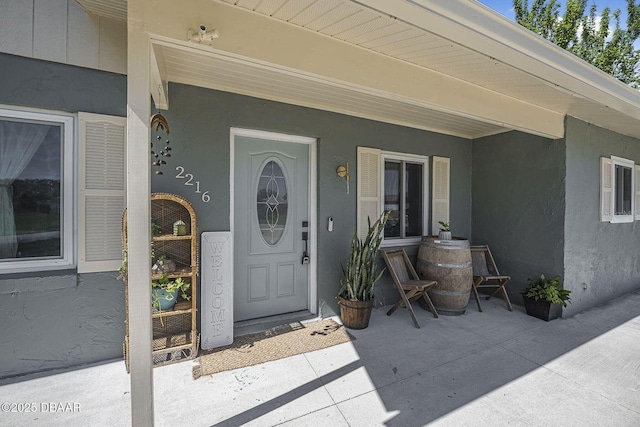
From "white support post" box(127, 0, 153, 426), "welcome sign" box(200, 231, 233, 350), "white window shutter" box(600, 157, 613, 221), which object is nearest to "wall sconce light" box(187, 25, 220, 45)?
"white support post" box(127, 0, 153, 426)

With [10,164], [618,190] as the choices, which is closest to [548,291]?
[618,190]

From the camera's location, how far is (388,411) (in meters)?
1.78

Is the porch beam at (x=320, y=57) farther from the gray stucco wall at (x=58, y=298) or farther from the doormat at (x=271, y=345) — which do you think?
the doormat at (x=271, y=345)

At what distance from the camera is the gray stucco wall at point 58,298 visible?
6.59ft

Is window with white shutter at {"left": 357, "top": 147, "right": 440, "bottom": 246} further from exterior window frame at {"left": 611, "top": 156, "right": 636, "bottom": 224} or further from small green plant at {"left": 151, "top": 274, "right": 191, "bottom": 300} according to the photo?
exterior window frame at {"left": 611, "top": 156, "right": 636, "bottom": 224}

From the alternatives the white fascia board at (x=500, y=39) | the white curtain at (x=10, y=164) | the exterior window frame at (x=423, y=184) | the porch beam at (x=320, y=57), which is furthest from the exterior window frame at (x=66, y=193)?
the exterior window frame at (x=423, y=184)

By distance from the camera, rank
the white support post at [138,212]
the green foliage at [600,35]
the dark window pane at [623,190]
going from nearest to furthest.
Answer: the white support post at [138,212], the dark window pane at [623,190], the green foliage at [600,35]

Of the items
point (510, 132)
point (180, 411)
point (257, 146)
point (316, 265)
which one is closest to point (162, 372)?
point (180, 411)

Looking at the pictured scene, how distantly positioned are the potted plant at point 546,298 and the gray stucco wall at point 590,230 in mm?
177

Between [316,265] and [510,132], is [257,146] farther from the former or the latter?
[510,132]

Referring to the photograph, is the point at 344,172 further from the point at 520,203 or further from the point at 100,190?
the point at 520,203

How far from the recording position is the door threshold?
110 inches

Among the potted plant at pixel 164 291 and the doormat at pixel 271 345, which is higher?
the potted plant at pixel 164 291

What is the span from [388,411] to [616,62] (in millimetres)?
14559
